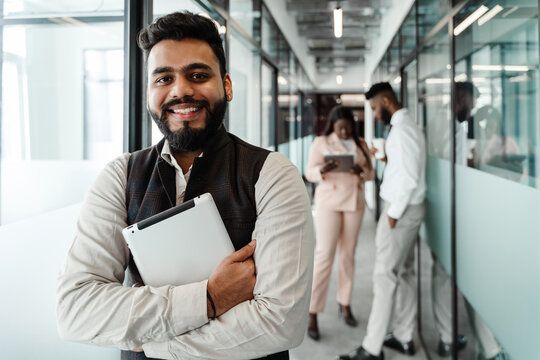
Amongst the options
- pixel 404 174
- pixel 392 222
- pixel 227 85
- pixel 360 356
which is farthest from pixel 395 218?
pixel 227 85

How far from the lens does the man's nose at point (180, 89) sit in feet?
3.34

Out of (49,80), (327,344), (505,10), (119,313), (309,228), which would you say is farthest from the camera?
(327,344)

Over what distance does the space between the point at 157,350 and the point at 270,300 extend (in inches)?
11.0

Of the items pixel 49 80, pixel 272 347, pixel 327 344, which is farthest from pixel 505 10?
pixel 327 344

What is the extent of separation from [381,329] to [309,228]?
184cm

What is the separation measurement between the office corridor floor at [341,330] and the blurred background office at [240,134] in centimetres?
3

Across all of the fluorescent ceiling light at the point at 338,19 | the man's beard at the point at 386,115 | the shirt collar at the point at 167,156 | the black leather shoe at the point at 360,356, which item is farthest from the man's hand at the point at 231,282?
the fluorescent ceiling light at the point at 338,19

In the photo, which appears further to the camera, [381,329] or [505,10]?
[381,329]

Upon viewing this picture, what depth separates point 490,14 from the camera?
1727 mm

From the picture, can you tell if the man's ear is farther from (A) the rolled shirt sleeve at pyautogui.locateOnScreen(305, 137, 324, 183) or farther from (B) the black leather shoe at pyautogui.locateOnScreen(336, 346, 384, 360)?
(A) the rolled shirt sleeve at pyautogui.locateOnScreen(305, 137, 324, 183)

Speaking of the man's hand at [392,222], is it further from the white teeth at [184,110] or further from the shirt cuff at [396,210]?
the white teeth at [184,110]

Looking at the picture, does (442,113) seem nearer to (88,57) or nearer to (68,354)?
(88,57)

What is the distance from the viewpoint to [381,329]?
8.46 feet

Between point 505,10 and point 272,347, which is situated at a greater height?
point 505,10
